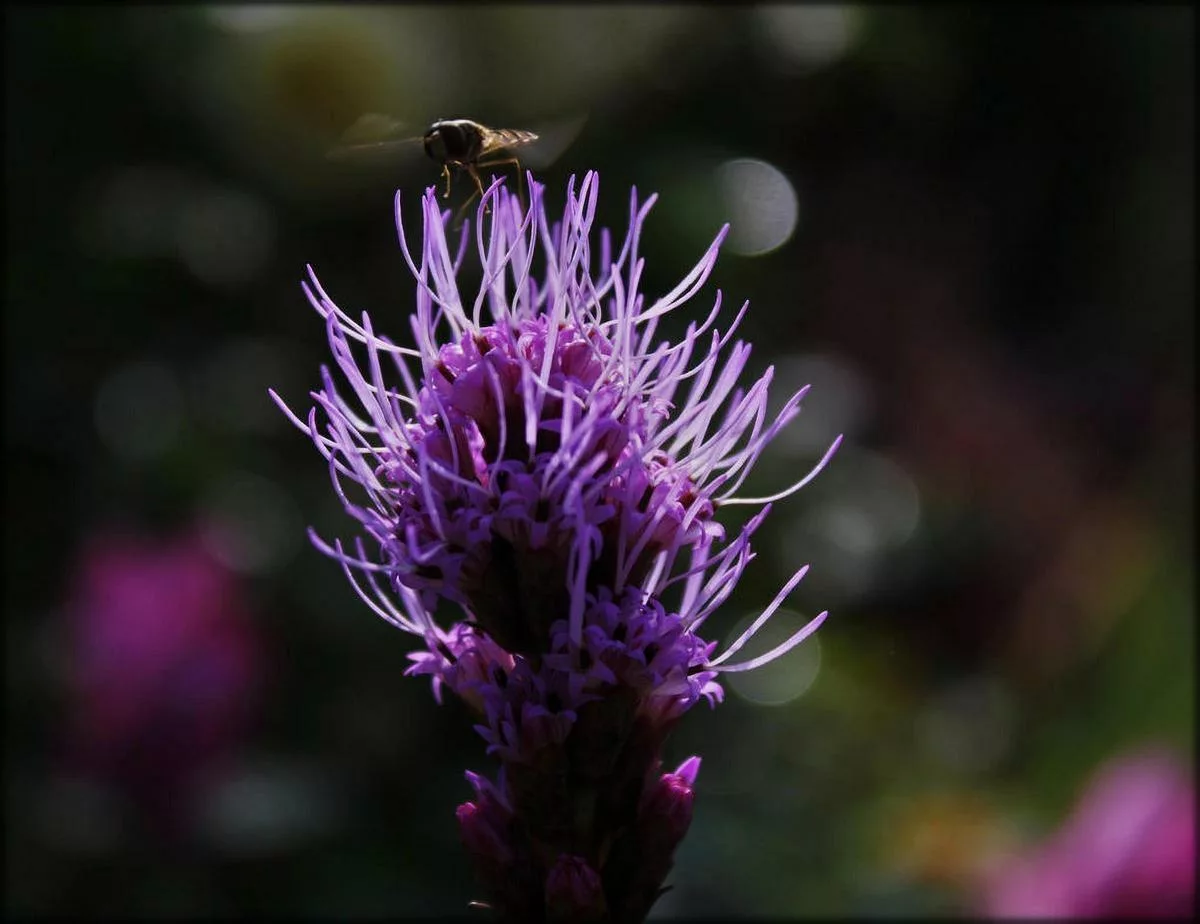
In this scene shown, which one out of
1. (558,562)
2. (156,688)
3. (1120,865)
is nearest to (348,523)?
(156,688)

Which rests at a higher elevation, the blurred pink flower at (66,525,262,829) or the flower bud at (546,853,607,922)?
the flower bud at (546,853,607,922)

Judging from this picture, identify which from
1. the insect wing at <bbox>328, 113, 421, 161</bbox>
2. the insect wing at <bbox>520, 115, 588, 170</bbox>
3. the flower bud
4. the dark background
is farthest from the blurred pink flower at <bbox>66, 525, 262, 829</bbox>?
the flower bud

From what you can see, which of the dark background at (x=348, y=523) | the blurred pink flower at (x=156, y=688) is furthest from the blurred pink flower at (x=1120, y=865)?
the blurred pink flower at (x=156, y=688)

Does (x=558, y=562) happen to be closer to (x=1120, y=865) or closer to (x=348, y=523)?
(x=1120, y=865)

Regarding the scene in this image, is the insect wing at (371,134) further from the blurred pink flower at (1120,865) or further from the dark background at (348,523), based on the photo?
the blurred pink flower at (1120,865)

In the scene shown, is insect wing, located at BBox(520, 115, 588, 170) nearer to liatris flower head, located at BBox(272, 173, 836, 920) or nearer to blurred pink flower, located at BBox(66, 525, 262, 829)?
liatris flower head, located at BBox(272, 173, 836, 920)

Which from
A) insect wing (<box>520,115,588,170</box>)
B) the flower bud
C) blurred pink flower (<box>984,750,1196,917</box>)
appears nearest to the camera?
the flower bud
